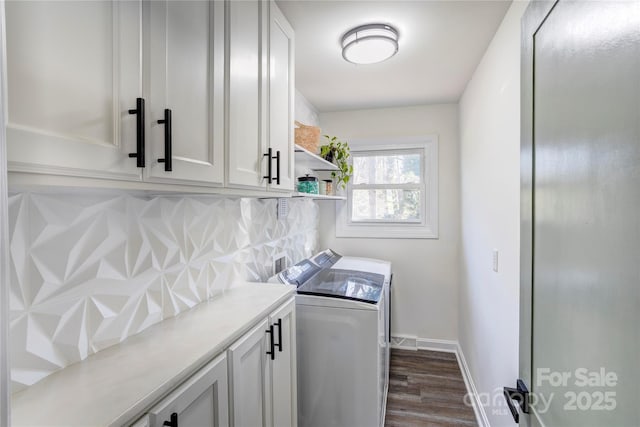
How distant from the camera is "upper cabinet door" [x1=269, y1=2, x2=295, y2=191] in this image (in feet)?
4.91

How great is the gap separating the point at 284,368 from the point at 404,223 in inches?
87.4

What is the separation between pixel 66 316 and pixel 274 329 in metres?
0.77

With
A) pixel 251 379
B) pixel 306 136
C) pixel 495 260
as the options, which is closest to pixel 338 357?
pixel 251 379

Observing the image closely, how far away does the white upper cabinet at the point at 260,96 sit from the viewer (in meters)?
1.18

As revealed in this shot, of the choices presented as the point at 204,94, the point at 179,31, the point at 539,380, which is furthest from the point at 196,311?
the point at 539,380

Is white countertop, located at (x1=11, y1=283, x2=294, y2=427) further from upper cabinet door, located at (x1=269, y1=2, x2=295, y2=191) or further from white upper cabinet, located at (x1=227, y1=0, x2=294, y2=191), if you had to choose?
upper cabinet door, located at (x1=269, y1=2, x2=295, y2=191)

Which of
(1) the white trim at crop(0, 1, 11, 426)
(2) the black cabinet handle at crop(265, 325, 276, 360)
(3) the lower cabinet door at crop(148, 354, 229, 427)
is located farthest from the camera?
(2) the black cabinet handle at crop(265, 325, 276, 360)

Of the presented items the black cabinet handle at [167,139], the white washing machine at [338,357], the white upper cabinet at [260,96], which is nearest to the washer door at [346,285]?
the white washing machine at [338,357]

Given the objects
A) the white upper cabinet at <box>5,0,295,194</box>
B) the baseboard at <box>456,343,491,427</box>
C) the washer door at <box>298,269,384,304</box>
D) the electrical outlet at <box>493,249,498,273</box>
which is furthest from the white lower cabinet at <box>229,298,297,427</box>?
the baseboard at <box>456,343,491,427</box>

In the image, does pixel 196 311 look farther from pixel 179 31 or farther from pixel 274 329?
pixel 179 31

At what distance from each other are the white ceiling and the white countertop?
1.47 m

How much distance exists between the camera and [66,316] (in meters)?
0.87

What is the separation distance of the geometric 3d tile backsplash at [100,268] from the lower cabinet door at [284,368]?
34cm

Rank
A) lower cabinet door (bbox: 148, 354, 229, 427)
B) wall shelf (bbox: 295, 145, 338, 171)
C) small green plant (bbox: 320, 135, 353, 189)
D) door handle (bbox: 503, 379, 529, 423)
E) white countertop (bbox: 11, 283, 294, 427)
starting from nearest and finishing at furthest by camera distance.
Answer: white countertop (bbox: 11, 283, 294, 427)
lower cabinet door (bbox: 148, 354, 229, 427)
door handle (bbox: 503, 379, 529, 423)
wall shelf (bbox: 295, 145, 338, 171)
small green plant (bbox: 320, 135, 353, 189)
